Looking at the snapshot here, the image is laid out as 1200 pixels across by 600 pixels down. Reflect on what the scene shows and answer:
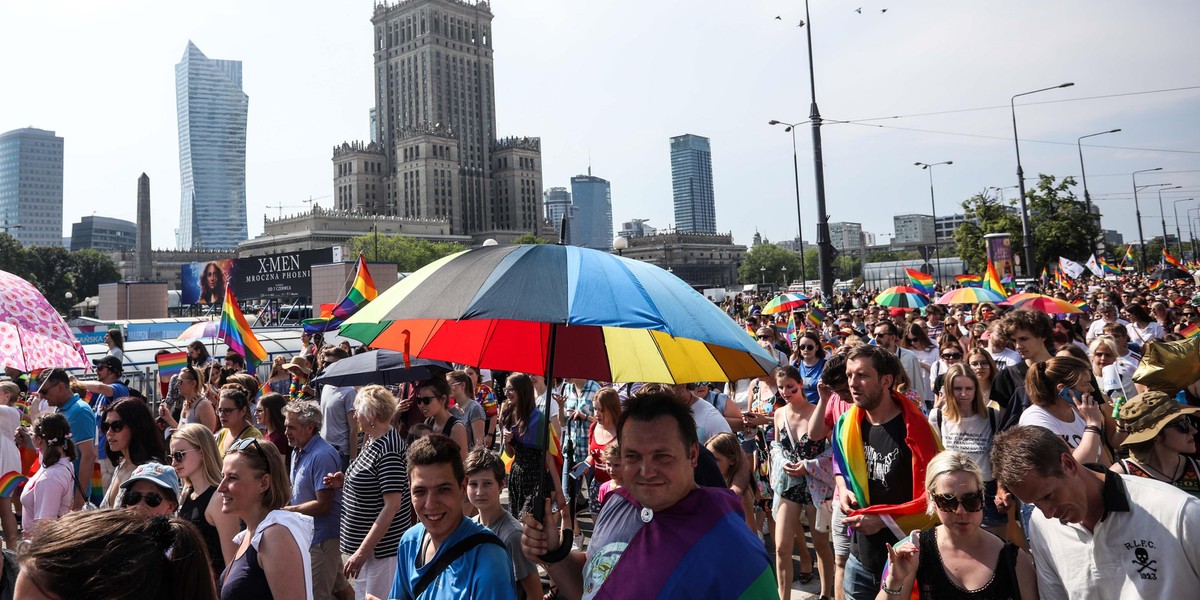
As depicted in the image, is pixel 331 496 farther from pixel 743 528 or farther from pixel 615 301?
pixel 743 528

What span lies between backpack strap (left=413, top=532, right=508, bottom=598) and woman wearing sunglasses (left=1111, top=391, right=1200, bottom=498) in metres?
2.70

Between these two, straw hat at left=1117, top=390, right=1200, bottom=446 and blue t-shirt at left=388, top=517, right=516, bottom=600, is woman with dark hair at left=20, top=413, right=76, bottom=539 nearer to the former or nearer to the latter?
blue t-shirt at left=388, top=517, right=516, bottom=600

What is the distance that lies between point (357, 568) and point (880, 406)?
3087 mm

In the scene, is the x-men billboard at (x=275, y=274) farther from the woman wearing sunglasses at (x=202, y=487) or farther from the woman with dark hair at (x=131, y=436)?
the woman wearing sunglasses at (x=202, y=487)

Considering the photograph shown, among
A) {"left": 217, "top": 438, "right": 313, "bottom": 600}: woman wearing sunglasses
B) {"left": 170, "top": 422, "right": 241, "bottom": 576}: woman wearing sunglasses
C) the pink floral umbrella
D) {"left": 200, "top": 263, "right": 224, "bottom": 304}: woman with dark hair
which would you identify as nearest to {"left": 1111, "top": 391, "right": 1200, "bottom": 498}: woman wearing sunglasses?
{"left": 217, "top": 438, "right": 313, "bottom": 600}: woman wearing sunglasses

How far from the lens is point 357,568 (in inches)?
188

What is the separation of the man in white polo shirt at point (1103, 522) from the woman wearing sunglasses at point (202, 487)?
3619mm

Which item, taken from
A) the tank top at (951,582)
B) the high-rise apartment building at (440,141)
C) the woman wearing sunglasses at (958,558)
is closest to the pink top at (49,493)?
the woman wearing sunglasses at (958,558)

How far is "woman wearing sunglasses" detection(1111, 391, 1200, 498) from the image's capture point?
349cm

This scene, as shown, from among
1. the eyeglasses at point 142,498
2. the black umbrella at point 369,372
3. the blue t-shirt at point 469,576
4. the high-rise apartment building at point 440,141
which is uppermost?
the high-rise apartment building at point 440,141

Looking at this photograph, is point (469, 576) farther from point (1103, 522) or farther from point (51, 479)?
point (51, 479)

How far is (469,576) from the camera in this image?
10.3 ft

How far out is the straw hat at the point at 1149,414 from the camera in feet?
11.5

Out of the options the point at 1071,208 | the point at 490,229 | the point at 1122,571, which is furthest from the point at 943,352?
the point at 490,229
